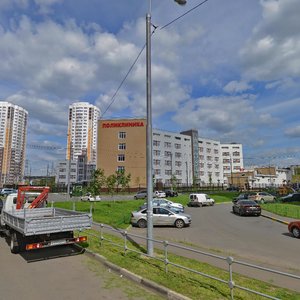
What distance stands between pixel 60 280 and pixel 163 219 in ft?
44.2

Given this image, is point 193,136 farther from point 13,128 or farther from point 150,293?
point 150,293

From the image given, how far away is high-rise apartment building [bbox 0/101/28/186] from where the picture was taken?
62144 mm

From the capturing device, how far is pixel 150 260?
9562mm

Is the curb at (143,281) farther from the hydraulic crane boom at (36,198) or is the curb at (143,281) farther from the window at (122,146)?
the window at (122,146)

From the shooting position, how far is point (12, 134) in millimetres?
64875

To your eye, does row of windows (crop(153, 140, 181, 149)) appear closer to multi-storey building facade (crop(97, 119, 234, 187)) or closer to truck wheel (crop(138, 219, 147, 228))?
multi-storey building facade (crop(97, 119, 234, 187))

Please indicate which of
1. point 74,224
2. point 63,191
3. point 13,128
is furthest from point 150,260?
point 63,191

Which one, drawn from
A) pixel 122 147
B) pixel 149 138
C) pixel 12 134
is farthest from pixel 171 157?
pixel 149 138

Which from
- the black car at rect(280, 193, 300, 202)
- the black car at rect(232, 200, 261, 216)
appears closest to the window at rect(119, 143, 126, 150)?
the black car at rect(280, 193, 300, 202)

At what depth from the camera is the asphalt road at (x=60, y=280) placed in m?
6.76

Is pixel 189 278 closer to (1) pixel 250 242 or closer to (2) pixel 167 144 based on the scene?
(1) pixel 250 242

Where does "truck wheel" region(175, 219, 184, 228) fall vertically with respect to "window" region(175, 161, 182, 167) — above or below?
below

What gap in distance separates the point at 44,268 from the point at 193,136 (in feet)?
350

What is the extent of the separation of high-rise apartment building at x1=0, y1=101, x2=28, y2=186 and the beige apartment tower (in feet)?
69.3
